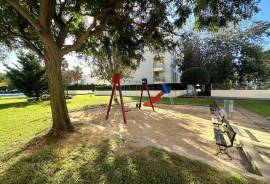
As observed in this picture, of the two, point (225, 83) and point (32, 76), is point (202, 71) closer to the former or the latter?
point (225, 83)

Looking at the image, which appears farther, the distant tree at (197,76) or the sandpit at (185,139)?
the distant tree at (197,76)

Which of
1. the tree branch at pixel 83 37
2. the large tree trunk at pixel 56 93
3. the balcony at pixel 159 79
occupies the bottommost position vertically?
the large tree trunk at pixel 56 93

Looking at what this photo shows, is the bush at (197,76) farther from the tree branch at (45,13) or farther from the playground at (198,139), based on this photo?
the tree branch at (45,13)

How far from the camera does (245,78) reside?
1117 inches

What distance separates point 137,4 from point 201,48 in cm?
2205

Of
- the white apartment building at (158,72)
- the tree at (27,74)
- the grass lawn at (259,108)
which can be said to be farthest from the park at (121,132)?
the white apartment building at (158,72)

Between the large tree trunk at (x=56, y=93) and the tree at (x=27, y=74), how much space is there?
58.3 feet

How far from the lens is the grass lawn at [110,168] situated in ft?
12.7

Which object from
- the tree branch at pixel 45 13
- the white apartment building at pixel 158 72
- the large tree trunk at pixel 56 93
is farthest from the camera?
the white apartment building at pixel 158 72

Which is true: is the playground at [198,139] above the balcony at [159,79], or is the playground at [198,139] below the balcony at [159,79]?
below

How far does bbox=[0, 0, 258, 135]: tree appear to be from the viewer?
609 cm

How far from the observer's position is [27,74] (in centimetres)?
2203

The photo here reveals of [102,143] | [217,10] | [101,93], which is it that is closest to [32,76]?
[101,93]

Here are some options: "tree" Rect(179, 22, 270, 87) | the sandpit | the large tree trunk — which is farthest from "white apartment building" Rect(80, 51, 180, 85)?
the large tree trunk
